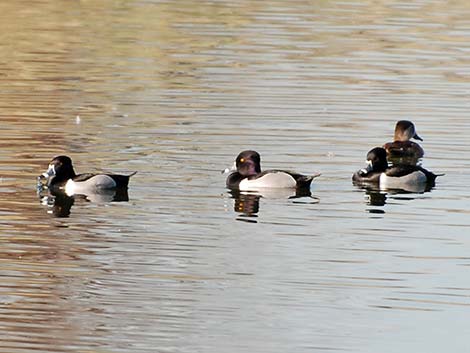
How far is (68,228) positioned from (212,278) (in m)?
2.66

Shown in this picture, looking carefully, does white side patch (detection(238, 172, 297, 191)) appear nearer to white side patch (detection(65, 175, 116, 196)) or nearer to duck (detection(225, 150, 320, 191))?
duck (detection(225, 150, 320, 191))

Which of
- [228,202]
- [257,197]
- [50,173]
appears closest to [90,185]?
[50,173]

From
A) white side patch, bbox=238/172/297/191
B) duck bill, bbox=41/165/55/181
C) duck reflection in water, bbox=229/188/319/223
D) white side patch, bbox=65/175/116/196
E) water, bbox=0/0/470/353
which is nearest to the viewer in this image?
water, bbox=0/0/470/353

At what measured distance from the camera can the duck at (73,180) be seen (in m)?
17.8

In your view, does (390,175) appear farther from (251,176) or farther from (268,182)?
(251,176)

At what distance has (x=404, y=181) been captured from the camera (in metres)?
18.9

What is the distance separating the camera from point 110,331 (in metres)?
12.1

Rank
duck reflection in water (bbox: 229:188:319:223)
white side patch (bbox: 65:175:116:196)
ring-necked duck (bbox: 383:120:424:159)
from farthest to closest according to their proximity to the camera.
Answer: ring-necked duck (bbox: 383:120:424:159) → white side patch (bbox: 65:175:116:196) → duck reflection in water (bbox: 229:188:319:223)

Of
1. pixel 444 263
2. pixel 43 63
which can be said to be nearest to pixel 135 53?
pixel 43 63

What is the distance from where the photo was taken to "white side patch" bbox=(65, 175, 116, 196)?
17.8 meters

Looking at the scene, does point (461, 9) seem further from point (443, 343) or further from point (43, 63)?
point (443, 343)

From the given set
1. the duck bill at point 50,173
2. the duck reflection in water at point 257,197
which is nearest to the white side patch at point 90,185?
the duck bill at point 50,173

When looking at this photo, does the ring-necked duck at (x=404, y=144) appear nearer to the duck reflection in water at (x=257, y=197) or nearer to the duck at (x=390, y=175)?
the duck at (x=390, y=175)

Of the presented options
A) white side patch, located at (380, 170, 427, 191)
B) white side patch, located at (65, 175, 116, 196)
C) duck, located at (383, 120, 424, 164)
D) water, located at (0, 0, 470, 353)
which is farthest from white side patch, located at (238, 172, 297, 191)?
duck, located at (383, 120, 424, 164)
